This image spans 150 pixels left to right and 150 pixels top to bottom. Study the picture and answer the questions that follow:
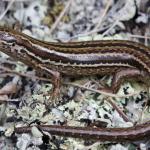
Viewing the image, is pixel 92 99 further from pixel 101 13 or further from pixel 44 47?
pixel 101 13

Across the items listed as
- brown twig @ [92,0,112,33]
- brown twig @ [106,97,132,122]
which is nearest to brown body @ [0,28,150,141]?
brown twig @ [106,97,132,122]

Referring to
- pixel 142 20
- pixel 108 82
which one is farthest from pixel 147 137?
pixel 142 20

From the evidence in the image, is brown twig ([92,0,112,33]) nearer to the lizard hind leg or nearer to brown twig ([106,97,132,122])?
the lizard hind leg

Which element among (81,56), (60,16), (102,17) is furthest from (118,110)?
(60,16)

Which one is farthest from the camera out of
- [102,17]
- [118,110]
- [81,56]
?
[102,17]

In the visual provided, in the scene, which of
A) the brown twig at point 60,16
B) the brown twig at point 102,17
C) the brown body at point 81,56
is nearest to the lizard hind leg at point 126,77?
the brown body at point 81,56

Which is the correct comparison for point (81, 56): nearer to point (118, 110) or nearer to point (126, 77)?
point (126, 77)

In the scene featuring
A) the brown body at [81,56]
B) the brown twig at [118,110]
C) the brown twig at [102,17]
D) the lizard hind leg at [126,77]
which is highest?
the brown twig at [102,17]

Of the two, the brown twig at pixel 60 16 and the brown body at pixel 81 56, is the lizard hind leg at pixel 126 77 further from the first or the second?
the brown twig at pixel 60 16
